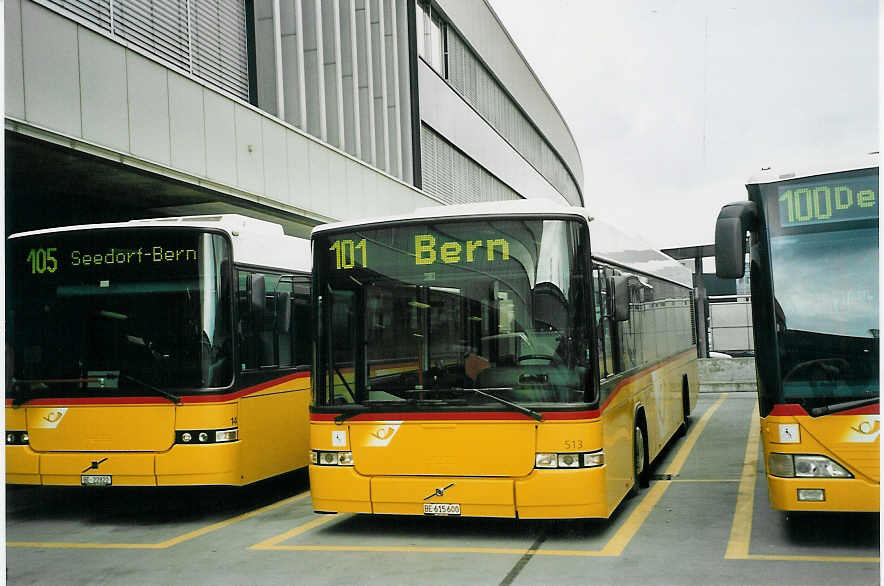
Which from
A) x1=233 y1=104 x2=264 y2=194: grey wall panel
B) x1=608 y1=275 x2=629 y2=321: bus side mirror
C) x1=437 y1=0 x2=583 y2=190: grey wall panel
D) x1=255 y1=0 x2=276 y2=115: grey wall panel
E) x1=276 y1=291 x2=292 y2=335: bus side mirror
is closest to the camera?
x1=608 y1=275 x2=629 y2=321: bus side mirror

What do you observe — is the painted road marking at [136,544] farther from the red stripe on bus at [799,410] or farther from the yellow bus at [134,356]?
the red stripe on bus at [799,410]

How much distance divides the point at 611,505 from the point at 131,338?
4750 millimetres

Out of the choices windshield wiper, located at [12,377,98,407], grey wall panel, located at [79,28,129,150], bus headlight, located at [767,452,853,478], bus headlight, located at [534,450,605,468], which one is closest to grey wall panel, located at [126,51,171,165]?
grey wall panel, located at [79,28,129,150]

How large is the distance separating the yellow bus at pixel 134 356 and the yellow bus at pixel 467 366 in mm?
1418

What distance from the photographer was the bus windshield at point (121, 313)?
31.3 ft

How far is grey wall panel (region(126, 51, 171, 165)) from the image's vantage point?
13.2m

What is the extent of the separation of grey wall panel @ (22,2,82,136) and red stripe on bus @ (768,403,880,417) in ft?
27.4

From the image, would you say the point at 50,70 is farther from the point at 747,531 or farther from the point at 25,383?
the point at 747,531

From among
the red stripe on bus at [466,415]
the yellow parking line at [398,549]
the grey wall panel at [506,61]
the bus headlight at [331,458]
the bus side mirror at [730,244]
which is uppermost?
the grey wall panel at [506,61]

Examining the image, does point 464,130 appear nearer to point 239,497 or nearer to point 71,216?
point 71,216

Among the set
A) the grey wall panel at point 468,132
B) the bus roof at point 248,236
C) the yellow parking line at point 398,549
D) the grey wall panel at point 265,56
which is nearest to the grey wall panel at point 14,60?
the bus roof at point 248,236

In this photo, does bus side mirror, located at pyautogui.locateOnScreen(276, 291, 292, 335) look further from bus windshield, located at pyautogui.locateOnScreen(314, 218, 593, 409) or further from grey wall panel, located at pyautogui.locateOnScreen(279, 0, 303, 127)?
grey wall panel, located at pyautogui.locateOnScreen(279, 0, 303, 127)

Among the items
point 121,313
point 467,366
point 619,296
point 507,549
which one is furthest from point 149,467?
point 619,296

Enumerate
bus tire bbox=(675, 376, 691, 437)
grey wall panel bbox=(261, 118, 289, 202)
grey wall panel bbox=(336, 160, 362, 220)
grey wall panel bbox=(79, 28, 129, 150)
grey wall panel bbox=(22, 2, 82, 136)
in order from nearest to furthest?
grey wall panel bbox=(22, 2, 82, 136)
grey wall panel bbox=(79, 28, 129, 150)
bus tire bbox=(675, 376, 691, 437)
grey wall panel bbox=(261, 118, 289, 202)
grey wall panel bbox=(336, 160, 362, 220)
